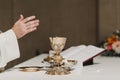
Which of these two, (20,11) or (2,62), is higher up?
(20,11)

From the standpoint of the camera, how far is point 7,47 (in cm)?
214

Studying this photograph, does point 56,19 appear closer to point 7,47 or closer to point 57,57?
point 57,57

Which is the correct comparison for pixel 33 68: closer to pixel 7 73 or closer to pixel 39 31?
pixel 7 73

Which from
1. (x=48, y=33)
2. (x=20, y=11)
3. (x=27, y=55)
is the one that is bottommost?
(x=27, y=55)

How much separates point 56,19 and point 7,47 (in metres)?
2.35

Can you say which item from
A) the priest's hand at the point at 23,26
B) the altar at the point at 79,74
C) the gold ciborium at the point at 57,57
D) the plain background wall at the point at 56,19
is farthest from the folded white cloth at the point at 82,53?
→ the plain background wall at the point at 56,19

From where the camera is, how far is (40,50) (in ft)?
15.1

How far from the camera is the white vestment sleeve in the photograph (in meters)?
2.13

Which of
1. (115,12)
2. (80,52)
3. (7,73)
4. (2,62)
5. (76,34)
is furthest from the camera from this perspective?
(76,34)

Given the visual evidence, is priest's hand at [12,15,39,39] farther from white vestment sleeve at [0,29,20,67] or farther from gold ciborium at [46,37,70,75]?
gold ciborium at [46,37,70,75]

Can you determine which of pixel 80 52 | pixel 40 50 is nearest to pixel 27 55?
pixel 40 50

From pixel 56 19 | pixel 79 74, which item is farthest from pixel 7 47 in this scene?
pixel 56 19

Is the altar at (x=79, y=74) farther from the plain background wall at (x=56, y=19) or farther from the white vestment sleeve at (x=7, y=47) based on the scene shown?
the plain background wall at (x=56, y=19)

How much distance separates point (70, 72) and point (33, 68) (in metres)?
0.30
